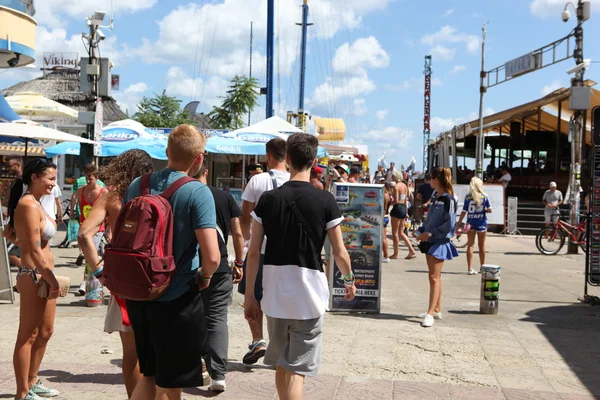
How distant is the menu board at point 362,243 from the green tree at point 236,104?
124ft

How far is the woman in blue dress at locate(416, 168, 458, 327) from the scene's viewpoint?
811cm

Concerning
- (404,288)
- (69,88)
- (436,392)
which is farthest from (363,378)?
(69,88)

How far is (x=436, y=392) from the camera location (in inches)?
221

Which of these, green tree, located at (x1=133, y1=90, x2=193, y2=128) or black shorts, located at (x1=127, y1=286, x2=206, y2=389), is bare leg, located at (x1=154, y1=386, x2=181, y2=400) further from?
green tree, located at (x1=133, y1=90, x2=193, y2=128)

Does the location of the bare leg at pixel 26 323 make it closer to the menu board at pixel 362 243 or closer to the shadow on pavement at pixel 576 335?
the shadow on pavement at pixel 576 335

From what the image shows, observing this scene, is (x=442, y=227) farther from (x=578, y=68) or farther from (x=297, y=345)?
(x=578, y=68)

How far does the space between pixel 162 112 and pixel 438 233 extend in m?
46.6

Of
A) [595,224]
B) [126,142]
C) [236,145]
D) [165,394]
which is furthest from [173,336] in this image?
[236,145]

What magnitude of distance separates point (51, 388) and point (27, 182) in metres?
1.58

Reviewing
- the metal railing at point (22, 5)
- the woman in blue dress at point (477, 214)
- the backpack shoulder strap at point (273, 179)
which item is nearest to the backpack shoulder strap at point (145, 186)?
the backpack shoulder strap at point (273, 179)

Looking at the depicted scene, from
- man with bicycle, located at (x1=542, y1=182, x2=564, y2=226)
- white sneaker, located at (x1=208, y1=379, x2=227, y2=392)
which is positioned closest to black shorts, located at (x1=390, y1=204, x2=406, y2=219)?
man with bicycle, located at (x1=542, y1=182, x2=564, y2=226)

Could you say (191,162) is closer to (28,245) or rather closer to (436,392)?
(28,245)

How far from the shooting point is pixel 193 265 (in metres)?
3.74

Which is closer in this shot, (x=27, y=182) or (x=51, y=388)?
(x=27, y=182)
